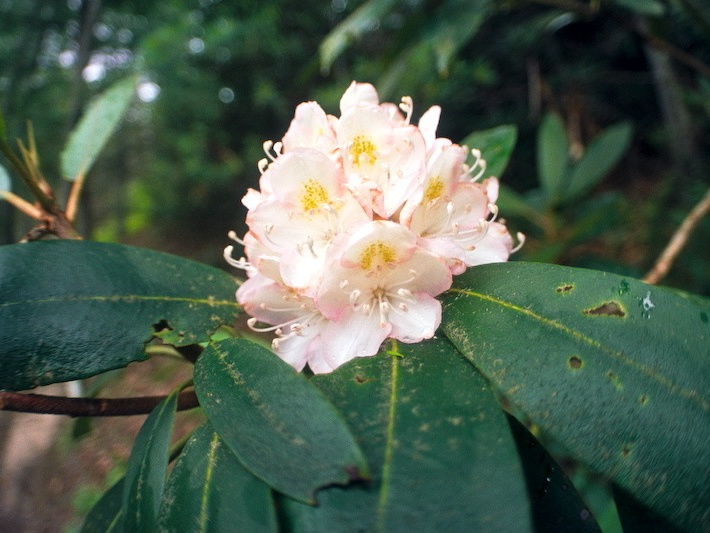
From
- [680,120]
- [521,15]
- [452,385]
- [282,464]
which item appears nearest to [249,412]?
[282,464]

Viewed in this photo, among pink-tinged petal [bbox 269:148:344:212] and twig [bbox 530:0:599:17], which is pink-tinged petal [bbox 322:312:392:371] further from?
twig [bbox 530:0:599:17]

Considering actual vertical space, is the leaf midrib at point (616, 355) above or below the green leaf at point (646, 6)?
below

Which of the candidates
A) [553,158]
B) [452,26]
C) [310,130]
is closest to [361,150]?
[310,130]

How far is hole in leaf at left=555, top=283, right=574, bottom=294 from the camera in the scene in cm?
53

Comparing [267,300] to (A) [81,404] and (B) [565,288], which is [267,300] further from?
(B) [565,288]

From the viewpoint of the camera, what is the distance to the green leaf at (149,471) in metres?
0.52

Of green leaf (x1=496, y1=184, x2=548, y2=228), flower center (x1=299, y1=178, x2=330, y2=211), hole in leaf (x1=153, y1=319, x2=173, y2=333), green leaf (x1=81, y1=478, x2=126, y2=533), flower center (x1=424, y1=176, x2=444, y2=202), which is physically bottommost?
green leaf (x1=496, y1=184, x2=548, y2=228)

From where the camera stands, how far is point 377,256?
58cm

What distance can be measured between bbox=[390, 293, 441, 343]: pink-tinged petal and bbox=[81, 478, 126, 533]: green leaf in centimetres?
43

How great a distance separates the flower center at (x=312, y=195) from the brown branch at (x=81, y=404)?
27cm

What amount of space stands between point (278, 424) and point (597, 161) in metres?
1.62

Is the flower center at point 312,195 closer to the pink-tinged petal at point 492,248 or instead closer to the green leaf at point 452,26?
the pink-tinged petal at point 492,248

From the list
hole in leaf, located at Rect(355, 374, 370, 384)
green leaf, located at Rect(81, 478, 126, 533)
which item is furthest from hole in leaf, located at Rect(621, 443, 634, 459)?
green leaf, located at Rect(81, 478, 126, 533)

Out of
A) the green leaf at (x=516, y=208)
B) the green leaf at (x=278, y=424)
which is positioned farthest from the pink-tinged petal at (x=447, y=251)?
the green leaf at (x=516, y=208)
